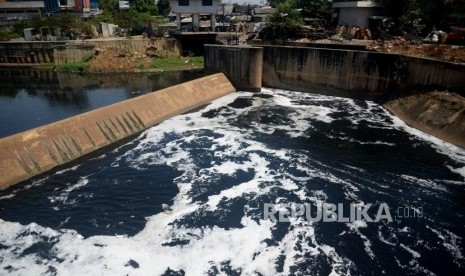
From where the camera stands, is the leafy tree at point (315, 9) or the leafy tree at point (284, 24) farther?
the leafy tree at point (315, 9)

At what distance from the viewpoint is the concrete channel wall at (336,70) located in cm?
2495

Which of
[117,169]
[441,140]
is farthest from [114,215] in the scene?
[441,140]

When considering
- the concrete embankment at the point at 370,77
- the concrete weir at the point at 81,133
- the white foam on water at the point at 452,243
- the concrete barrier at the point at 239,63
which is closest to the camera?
the white foam on water at the point at 452,243

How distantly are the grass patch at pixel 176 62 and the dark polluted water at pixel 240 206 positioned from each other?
2290cm

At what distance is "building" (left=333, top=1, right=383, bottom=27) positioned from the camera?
41.4 metres

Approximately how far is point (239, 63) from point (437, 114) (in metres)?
16.5

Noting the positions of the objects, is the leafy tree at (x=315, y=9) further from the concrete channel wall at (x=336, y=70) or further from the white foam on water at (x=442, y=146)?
the white foam on water at (x=442, y=146)

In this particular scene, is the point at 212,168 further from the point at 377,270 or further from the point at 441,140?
the point at 441,140

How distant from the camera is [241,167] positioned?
17547 mm

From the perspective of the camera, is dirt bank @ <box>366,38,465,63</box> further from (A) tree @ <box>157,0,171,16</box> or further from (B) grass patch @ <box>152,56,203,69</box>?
(A) tree @ <box>157,0,171,16</box>

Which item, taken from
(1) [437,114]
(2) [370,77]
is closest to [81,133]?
(1) [437,114]

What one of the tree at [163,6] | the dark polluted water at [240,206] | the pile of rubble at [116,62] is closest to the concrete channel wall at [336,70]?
the dark polluted water at [240,206]

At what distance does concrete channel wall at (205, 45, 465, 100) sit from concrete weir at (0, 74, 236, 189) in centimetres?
678

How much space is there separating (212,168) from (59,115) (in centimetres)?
1421
